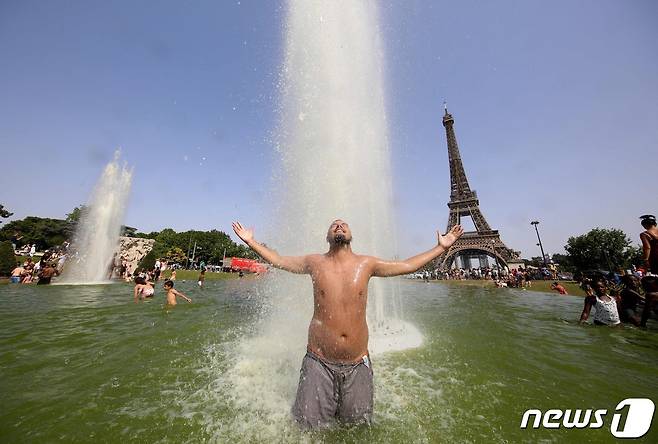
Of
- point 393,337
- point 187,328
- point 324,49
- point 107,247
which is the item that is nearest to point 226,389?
point 393,337

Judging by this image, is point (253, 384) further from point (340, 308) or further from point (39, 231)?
point (39, 231)

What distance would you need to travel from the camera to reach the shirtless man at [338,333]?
3.27 meters

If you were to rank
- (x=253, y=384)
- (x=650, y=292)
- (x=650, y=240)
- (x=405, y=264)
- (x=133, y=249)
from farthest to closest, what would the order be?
(x=133, y=249), (x=650, y=292), (x=650, y=240), (x=253, y=384), (x=405, y=264)

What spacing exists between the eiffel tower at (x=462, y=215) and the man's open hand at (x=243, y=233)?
60524 mm

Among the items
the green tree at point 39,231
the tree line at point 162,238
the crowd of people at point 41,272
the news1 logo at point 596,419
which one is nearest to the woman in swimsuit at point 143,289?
the crowd of people at point 41,272

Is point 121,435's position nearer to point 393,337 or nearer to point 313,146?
point 393,337

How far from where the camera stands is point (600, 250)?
5806cm

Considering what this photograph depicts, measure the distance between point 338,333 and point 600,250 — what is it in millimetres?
77016

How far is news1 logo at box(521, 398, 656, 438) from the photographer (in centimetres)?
367

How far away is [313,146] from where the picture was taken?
10.2 meters

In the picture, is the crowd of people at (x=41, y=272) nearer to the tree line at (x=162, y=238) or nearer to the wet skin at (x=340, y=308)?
the wet skin at (x=340, y=308)

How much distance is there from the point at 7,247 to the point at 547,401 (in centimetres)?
4140

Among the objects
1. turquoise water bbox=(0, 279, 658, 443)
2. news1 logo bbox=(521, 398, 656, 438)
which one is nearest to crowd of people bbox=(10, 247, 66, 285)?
turquoise water bbox=(0, 279, 658, 443)

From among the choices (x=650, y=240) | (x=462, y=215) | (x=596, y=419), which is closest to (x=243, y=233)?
(x=596, y=419)
